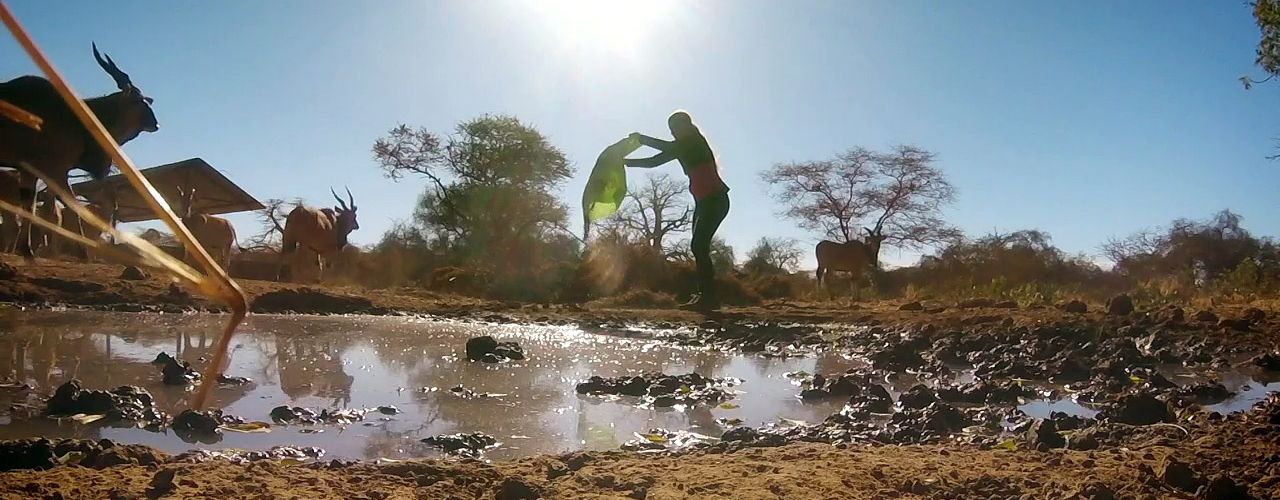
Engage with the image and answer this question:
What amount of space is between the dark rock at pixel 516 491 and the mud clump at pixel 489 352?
2.94 m

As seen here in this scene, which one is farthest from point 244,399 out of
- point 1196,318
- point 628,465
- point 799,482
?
point 1196,318

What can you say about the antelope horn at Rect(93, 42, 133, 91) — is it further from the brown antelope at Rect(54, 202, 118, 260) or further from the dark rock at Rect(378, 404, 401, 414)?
the dark rock at Rect(378, 404, 401, 414)

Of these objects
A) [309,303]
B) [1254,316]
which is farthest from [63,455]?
[1254,316]

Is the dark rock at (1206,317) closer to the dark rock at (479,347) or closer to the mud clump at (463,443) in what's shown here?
the dark rock at (479,347)

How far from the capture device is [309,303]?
873 cm

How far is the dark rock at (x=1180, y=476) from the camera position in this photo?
85.7 inches

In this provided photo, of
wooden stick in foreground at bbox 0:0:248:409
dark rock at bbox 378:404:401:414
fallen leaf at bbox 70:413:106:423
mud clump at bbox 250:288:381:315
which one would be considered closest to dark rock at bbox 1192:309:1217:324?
dark rock at bbox 378:404:401:414

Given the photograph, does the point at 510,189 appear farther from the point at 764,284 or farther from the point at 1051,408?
the point at 1051,408

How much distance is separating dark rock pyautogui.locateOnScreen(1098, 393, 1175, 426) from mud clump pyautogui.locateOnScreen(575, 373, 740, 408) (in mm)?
1661

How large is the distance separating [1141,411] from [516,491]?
2.55m

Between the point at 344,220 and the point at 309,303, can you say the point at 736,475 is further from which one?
the point at 344,220

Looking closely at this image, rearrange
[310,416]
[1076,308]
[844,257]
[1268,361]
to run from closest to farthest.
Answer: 1. [310,416]
2. [1268,361]
3. [1076,308]
4. [844,257]

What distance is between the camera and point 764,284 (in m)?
15.2

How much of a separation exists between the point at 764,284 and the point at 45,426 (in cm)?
1308
